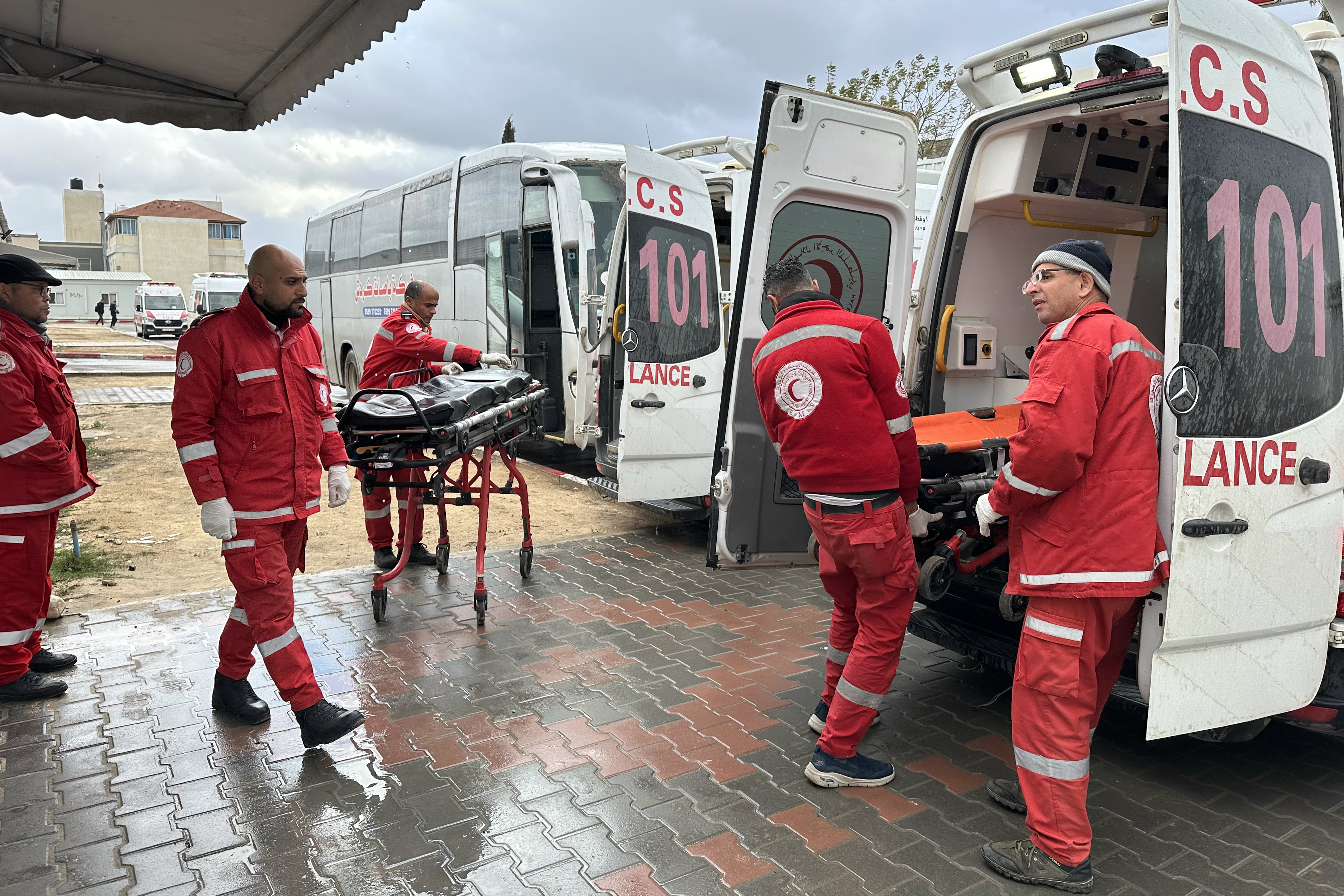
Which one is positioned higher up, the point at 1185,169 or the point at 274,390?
the point at 1185,169

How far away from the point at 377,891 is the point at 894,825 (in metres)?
1.72

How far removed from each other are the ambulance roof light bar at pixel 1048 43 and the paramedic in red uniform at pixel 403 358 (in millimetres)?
3321

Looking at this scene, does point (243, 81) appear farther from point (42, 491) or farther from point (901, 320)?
point (901, 320)

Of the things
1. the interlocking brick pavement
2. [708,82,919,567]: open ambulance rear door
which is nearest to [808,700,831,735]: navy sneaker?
the interlocking brick pavement

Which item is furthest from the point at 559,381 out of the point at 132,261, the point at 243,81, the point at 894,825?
the point at 132,261

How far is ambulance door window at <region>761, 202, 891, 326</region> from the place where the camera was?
4.01 metres

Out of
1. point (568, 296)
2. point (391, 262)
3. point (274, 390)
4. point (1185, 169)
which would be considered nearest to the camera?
point (1185, 169)

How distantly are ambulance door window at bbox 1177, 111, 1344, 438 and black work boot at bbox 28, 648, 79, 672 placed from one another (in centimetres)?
492

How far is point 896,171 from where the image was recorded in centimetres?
423

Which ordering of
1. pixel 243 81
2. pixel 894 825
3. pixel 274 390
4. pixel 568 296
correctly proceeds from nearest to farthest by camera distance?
pixel 894 825
pixel 274 390
pixel 243 81
pixel 568 296

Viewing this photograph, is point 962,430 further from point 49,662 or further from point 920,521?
point 49,662

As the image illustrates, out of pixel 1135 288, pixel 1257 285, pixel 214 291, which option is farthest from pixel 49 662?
pixel 214 291

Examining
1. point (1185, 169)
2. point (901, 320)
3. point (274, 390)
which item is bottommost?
point (274, 390)

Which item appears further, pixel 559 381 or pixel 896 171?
pixel 559 381
